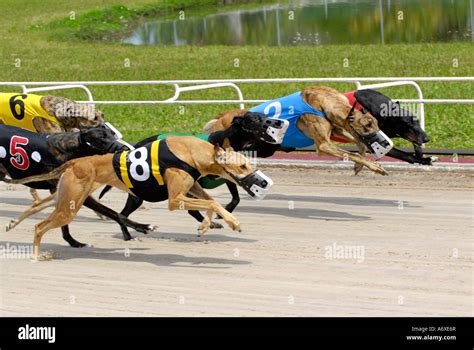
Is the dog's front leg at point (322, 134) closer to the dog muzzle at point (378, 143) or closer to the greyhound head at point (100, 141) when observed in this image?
the dog muzzle at point (378, 143)

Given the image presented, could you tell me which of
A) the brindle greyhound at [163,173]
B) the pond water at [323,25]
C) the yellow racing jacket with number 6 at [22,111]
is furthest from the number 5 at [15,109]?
the pond water at [323,25]

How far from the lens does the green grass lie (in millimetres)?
14898

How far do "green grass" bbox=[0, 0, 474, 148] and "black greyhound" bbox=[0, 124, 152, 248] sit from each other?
5.48 m

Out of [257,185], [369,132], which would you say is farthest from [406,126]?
[257,185]

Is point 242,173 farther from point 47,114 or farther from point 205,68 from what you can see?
point 205,68

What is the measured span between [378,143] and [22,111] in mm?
3126

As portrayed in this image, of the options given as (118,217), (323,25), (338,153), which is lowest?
(118,217)

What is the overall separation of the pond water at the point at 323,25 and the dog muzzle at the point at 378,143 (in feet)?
55.2

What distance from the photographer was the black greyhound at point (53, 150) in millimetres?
8180

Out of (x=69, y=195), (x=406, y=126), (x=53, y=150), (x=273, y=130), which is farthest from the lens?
(x=406, y=126)

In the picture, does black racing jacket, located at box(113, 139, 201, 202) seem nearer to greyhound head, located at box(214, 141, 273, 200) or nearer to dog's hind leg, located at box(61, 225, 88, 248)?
greyhound head, located at box(214, 141, 273, 200)

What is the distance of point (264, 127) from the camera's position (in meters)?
7.86

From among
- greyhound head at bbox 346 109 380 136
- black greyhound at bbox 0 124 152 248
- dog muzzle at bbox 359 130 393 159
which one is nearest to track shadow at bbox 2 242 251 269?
black greyhound at bbox 0 124 152 248

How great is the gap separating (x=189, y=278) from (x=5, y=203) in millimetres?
3782
